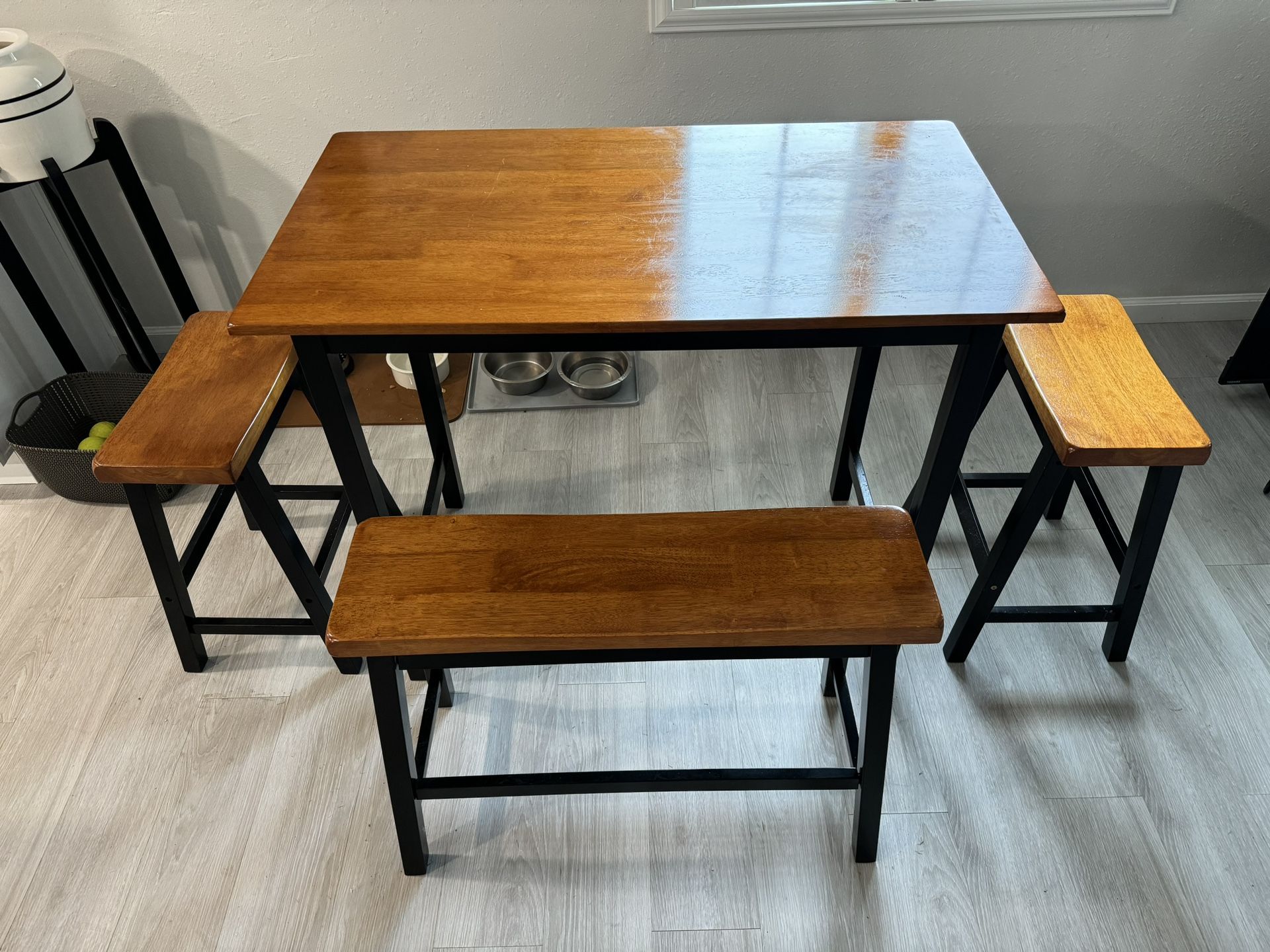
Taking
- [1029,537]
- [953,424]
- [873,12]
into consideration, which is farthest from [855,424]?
[873,12]

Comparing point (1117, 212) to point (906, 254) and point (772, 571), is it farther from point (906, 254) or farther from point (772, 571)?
point (772, 571)

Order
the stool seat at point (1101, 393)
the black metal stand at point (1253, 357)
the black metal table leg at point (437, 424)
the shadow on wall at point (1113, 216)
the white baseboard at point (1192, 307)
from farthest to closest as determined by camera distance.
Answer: the white baseboard at point (1192, 307)
the shadow on wall at point (1113, 216)
the black metal stand at point (1253, 357)
the black metal table leg at point (437, 424)
the stool seat at point (1101, 393)

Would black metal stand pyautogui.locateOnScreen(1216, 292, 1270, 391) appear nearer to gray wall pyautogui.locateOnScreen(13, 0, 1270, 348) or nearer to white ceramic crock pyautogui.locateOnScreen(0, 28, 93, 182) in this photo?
gray wall pyautogui.locateOnScreen(13, 0, 1270, 348)

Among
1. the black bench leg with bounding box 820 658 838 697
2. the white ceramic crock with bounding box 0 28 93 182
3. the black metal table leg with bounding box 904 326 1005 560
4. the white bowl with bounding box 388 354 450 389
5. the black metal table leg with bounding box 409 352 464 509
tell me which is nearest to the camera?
the black metal table leg with bounding box 904 326 1005 560

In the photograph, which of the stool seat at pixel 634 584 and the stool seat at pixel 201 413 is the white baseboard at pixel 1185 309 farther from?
the stool seat at pixel 634 584

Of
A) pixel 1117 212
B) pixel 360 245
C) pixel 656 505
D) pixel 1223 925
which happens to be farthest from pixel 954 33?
pixel 1223 925

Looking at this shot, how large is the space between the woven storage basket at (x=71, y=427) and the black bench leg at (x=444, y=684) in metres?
1.03

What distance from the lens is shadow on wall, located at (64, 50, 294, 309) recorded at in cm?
263

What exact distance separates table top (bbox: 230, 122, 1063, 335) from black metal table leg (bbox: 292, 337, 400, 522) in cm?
11

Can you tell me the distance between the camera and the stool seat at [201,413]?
6.00ft

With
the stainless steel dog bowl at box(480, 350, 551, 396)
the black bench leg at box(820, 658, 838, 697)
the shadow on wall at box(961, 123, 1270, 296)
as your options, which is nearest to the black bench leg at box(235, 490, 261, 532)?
the stainless steel dog bowl at box(480, 350, 551, 396)

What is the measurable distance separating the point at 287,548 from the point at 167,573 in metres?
0.31

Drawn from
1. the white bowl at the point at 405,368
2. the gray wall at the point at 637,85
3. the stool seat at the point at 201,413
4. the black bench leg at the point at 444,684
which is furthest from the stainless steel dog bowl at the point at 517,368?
the black bench leg at the point at 444,684

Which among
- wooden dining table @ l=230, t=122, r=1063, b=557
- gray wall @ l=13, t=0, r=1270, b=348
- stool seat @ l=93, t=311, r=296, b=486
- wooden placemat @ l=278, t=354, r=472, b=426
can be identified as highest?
wooden dining table @ l=230, t=122, r=1063, b=557
